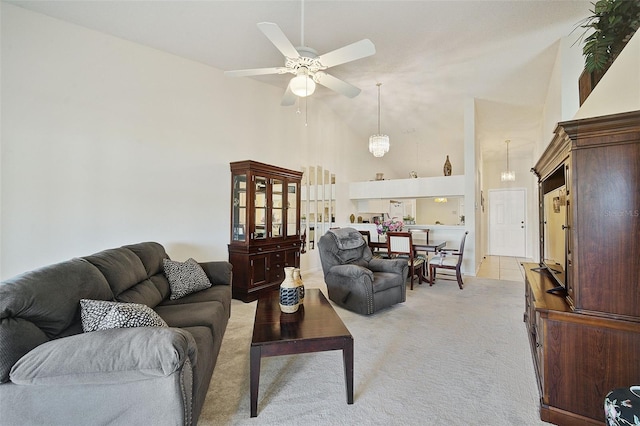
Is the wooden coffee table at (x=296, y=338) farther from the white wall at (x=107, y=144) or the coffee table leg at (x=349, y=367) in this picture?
the white wall at (x=107, y=144)

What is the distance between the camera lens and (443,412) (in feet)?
5.57

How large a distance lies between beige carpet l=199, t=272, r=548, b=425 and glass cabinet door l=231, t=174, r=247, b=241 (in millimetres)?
1249

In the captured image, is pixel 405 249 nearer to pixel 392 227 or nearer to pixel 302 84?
pixel 392 227

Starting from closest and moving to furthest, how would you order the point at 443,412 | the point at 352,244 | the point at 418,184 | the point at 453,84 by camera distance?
1. the point at 443,412
2. the point at 352,244
3. the point at 453,84
4. the point at 418,184

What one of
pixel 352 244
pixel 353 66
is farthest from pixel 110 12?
pixel 352 244

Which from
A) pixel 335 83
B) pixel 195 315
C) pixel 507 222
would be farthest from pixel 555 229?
pixel 507 222

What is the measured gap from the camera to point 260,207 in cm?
417

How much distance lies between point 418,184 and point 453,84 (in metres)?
2.21

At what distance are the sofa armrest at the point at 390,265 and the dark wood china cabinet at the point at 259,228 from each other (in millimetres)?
1488

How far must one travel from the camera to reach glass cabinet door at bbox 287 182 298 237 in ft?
15.3

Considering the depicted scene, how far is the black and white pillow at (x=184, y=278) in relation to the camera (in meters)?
2.66

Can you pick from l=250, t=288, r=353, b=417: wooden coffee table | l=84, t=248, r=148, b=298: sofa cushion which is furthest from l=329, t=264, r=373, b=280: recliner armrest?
l=84, t=248, r=148, b=298: sofa cushion

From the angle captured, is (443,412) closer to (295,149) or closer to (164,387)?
(164,387)

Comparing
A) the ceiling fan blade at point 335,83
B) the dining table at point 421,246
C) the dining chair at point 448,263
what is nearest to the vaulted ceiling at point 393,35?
the ceiling fan blade at point 335,83
